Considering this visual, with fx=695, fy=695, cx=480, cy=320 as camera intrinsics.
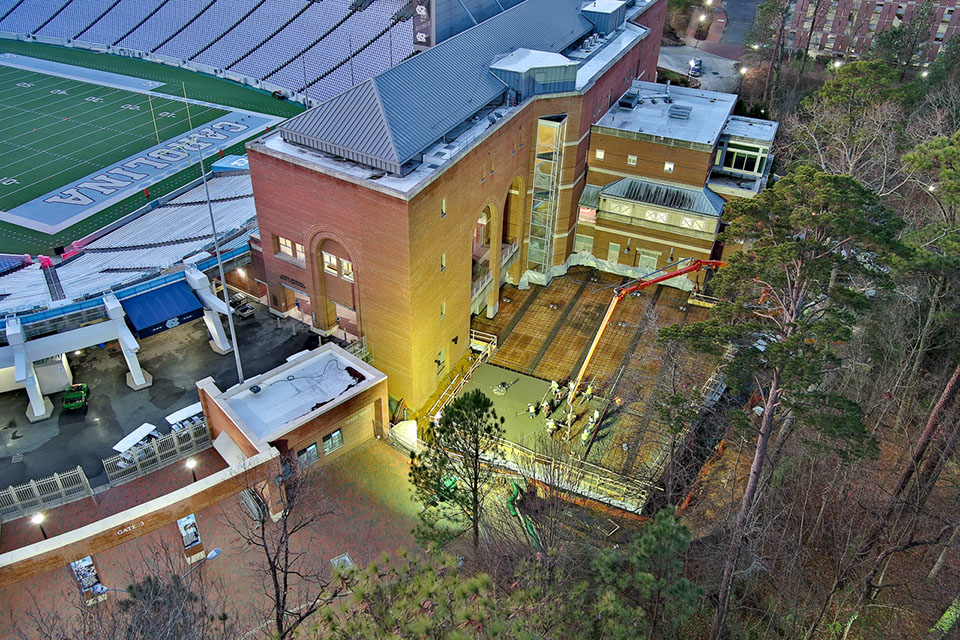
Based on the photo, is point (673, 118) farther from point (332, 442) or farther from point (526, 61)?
point (332, 442)

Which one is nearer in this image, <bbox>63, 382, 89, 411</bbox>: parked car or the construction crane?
<bbox>63, 382, 89, 411</bbox>: parked car

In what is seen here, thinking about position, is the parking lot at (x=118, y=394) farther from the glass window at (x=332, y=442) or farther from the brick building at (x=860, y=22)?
the brick building at (x=860, y=22)

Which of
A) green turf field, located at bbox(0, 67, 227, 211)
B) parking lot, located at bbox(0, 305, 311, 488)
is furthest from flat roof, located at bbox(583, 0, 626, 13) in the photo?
green turf field, located at bbox(0, 67, 227, 211)

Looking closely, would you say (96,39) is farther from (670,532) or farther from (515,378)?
(670,532)

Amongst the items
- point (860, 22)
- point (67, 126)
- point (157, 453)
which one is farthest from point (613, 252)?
point (860, 22)

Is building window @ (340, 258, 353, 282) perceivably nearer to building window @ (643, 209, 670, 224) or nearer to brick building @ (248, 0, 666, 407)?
brick building @ (248, 0, 666, 407)

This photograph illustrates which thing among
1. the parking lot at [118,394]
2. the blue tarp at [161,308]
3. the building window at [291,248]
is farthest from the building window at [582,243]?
the blue tarp at [161,308]
